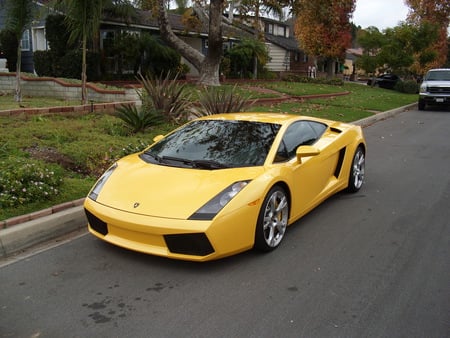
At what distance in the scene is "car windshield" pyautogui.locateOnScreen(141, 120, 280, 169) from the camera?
480 cm

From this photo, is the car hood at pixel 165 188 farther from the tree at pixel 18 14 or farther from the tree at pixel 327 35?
the tree at pixel 327 35

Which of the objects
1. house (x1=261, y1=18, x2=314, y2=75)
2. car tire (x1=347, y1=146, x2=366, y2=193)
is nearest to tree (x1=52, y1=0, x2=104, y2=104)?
car tire (x1=347, y1=146, x2=366, y2=193)

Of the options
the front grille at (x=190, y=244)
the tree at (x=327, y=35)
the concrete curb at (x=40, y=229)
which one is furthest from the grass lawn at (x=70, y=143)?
the tree at (x=327, y=35)

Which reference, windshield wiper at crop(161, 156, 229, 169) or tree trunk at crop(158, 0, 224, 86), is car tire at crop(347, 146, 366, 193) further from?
tree trunk at crop(158, 0, 224, 86)

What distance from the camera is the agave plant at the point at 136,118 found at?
9.34 m

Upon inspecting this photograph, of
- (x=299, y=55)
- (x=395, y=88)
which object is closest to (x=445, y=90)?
(x=395, y=88)

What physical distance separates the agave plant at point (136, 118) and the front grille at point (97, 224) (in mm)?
5061

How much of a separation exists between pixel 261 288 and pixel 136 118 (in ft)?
20.4

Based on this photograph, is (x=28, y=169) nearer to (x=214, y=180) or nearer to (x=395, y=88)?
(x=214, y=180)

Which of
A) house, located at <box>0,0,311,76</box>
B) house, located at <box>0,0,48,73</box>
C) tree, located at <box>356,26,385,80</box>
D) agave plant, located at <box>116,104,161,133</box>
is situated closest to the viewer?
agave plant, located at <box>116,104,161,133</box>

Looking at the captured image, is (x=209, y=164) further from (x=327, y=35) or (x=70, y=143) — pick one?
(x=327, y=35)

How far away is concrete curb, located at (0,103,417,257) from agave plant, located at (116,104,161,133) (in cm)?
419

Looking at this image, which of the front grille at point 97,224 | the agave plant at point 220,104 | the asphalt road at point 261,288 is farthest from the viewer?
the agave plant at point 220,104

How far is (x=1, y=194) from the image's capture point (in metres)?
5.09
